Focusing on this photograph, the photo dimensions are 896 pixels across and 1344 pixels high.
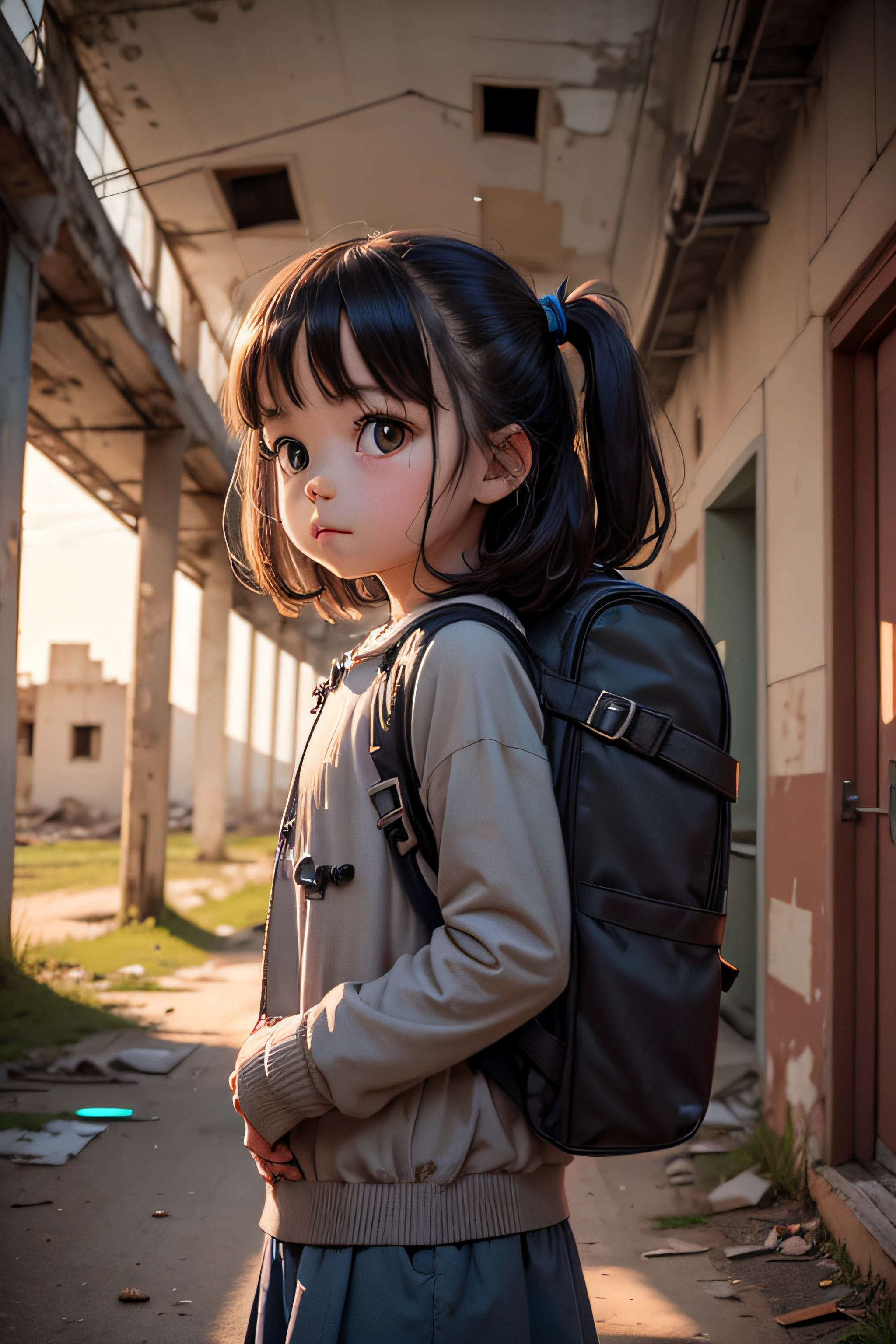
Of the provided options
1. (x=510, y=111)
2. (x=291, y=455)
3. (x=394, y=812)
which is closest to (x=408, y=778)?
(x=394, y=812)

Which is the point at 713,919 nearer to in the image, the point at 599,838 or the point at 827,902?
the point at 599,838

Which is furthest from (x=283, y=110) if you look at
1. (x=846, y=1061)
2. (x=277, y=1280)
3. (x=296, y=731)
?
(x=296, y=731)

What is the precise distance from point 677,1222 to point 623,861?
2650 mm

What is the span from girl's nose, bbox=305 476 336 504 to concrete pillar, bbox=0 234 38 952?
3.65 metres

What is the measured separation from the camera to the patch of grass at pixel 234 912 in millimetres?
9945

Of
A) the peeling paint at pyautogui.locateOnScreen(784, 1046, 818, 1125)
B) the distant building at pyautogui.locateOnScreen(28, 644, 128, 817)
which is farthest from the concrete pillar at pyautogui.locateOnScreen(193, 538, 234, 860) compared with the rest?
the peeling paint at pyautogui.locateOnScreen(784, 1046, 818, 1125)

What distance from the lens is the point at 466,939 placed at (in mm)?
835

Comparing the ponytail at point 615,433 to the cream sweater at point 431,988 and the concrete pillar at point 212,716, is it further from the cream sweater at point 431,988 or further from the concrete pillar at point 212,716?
the concrete pillar at point 212,716

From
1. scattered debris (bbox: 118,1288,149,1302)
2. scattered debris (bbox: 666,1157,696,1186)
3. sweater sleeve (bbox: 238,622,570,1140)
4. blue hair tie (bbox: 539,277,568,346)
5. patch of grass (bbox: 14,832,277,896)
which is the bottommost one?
patch of grass (bbox: 14,832,277,896)

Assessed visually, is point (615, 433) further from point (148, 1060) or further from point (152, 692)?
point (152, 692)

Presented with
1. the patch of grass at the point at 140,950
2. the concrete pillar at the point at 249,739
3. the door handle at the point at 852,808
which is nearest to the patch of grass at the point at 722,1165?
the door handle at the point at 852,808

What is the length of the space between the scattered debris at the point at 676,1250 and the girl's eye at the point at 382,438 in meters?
2.65

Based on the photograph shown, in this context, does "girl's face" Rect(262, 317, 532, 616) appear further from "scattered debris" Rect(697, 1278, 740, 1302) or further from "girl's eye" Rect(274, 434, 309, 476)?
"scattered debris" Rect(697, 1278, 740, 1302)

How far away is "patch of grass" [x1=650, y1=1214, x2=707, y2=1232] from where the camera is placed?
9.77 ft
